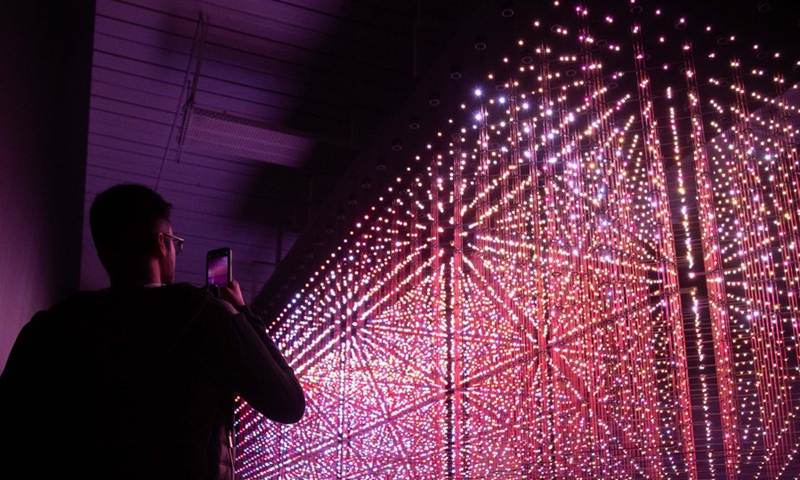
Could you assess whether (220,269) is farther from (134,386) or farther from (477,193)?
(477,193)

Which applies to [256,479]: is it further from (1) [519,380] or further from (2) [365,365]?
(1) [519,380]

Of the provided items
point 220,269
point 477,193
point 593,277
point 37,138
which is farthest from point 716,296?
point 37,138

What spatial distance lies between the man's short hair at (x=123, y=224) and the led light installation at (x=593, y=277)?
85.7 inches

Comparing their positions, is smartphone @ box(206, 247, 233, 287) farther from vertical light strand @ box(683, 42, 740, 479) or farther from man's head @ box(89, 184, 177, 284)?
vertical light strand @ box(683, 42, 740, 479)

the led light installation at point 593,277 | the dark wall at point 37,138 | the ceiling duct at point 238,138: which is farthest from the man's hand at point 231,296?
the ceiling duct at point 238,138

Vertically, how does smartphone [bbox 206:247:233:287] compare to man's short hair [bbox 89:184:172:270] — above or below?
below

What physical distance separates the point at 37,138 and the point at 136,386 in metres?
2.67

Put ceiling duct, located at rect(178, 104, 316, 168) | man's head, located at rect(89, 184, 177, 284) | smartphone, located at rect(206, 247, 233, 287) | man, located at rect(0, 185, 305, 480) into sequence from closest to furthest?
man, located at rect(0, 185, 305, 480), man's head, located at rect(89, 184, 177, 284), smartphone, located at rect(206, 247, 233, 287), ceiling duct, located at rect(178, 104, 316, 168)

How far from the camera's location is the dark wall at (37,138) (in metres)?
2.94

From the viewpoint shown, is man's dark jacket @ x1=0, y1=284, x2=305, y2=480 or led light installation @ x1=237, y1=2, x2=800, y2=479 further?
led light installation @ x1=237, y1=2, x2=800, y2=479

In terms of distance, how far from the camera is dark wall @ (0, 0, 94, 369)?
9.64 feet

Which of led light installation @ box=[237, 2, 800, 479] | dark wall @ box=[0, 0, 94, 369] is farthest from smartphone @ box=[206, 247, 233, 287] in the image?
led light installation @ box=[237, 2, 800, 479]

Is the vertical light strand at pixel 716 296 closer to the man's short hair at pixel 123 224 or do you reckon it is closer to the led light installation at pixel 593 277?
the led light installation at pixel 593 277

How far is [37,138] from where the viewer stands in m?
3.67
